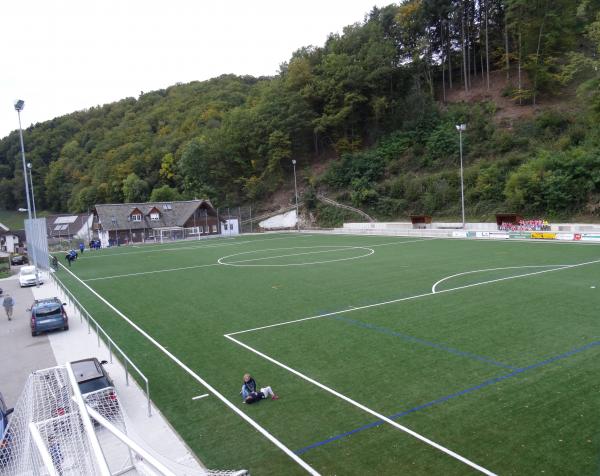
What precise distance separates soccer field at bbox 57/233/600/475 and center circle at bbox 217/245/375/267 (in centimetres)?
697

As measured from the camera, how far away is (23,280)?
32.0 meters

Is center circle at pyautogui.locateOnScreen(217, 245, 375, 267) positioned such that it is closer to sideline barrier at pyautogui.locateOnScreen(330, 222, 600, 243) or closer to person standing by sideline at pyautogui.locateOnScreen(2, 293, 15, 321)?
sideline barrier at pyautogui.locateOnScreen(330, 222, 600, 243)

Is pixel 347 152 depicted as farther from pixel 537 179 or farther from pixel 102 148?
pixel 102 148

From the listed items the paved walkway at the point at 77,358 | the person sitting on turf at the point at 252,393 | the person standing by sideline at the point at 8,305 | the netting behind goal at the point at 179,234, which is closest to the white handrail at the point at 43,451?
the paved walkway at the point at 77,358

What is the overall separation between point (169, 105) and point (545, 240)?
106 meters

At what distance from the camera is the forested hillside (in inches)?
2063

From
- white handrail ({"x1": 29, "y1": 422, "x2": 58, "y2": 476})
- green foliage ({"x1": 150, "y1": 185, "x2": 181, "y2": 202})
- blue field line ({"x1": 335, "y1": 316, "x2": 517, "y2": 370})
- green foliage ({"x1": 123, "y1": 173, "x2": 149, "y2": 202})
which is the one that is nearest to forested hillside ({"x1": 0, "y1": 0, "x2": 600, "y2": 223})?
green foliage ({"x1": 123, "y1": 173, "x2": 149, "y2": 202})

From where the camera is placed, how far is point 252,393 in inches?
423

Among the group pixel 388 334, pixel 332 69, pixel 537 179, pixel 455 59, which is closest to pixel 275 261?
pixel 388 334

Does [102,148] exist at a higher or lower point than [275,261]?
higher

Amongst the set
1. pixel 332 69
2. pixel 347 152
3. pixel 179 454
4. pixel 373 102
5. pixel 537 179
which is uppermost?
pixel 332 69

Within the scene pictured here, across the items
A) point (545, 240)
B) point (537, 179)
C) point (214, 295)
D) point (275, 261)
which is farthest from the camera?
point (537, 179)

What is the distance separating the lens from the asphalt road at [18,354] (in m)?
13.3

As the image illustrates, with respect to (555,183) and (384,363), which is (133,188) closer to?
(555,183)
